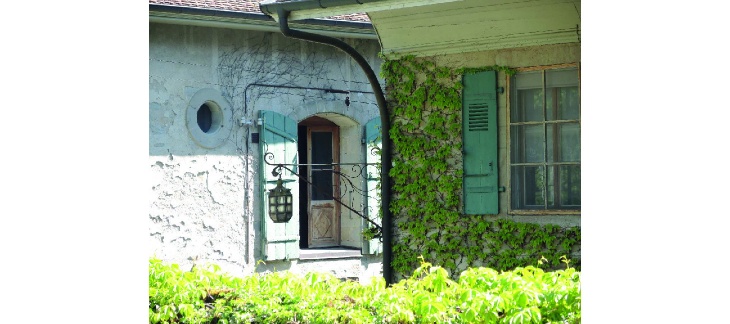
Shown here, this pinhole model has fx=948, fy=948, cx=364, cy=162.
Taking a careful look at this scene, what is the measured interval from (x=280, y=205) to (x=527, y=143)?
353 cm

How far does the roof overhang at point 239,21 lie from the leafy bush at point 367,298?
6.03 m

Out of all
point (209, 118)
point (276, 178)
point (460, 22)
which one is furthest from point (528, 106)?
point (209, 118)

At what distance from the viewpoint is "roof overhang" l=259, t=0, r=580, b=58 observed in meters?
7.00

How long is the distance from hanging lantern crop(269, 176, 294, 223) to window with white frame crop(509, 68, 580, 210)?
132 inches

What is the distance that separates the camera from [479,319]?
136 inches

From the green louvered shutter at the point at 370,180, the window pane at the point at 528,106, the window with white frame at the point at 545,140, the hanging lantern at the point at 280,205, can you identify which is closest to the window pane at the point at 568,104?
the window with white frame at the point at 545,140

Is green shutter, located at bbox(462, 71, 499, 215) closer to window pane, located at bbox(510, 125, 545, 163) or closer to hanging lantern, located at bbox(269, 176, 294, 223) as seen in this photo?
window pane, located at bbox(510, 125, 545, 163)

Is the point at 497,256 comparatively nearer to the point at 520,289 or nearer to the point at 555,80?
the point at 555,80

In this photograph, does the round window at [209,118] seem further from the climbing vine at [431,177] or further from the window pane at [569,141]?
the window pane at [569,141]

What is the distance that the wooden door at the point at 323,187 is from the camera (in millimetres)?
12672

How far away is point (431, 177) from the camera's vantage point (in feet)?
25.4

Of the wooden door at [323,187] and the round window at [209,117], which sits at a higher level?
the round window at [209,117]
